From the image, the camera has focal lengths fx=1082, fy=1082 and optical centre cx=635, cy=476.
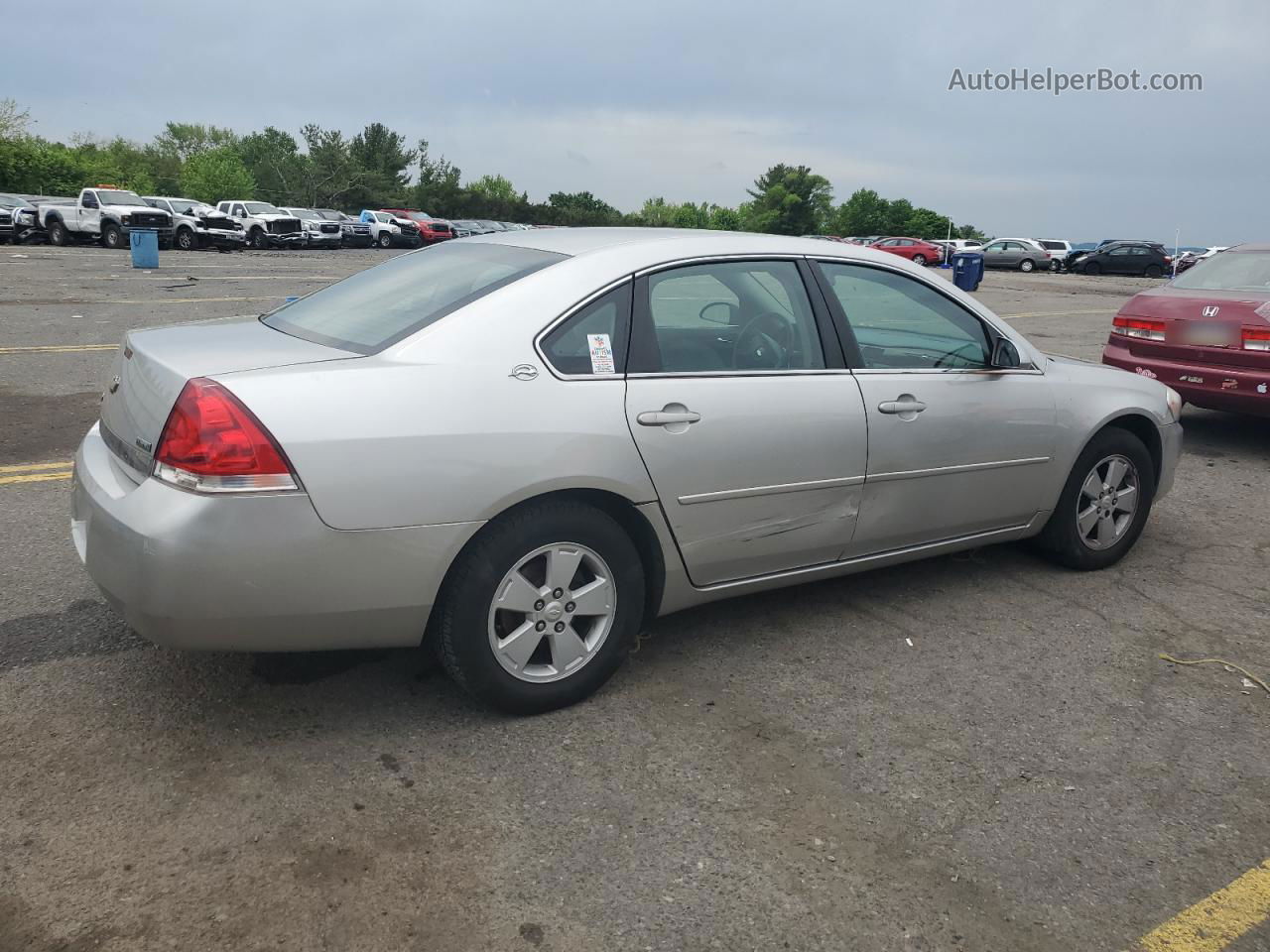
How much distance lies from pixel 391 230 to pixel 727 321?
149ft

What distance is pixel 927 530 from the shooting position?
4.21 meters

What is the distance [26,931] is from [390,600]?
112cm

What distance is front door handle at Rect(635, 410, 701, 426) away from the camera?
11.0 ft

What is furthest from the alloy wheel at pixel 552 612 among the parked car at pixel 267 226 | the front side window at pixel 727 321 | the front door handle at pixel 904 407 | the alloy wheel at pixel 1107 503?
the parked car at pixel 267 226

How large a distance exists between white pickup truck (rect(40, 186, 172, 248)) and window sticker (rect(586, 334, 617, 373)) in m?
33.0

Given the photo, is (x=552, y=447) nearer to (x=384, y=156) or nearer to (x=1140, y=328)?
(x=1140, y=328)

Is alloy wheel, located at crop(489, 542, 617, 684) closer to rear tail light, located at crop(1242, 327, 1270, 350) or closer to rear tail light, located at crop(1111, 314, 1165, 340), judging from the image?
rear tail light, located at crop(1242, 327, 1270, 350)

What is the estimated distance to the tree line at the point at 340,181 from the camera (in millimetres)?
65625

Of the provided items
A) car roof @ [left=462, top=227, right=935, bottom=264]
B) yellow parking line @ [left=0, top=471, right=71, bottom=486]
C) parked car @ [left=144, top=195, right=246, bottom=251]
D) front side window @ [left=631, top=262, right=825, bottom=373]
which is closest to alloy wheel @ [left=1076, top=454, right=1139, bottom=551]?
car roof @ [left=462, top=227, right=935, bottom=264]

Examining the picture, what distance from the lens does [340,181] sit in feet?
260

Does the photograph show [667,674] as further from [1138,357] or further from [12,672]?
[1138,357]

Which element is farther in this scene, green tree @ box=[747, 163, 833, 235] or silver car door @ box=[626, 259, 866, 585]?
green tree @ box=[747, 163, 833, 235]

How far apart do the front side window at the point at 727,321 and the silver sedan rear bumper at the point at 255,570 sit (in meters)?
0.95

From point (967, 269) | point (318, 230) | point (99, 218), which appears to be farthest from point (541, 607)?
point (318, 230)
